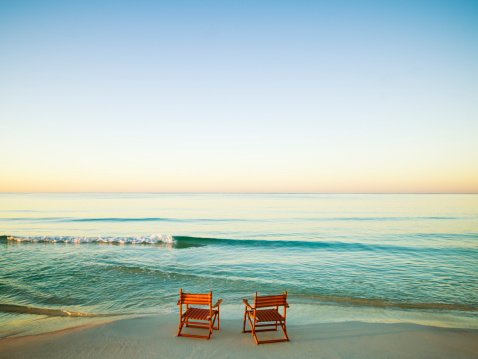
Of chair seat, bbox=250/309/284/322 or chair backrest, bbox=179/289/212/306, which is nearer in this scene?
chair seat, bbox=250/309/284/322

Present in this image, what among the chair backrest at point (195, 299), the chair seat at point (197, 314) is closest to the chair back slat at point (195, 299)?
the chair backrest at point (195, 299)

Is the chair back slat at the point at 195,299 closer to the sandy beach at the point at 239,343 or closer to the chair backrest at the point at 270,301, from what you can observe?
the sandy beach at the point at 239,343

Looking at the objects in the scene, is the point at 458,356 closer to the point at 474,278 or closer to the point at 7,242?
the point at 474,278

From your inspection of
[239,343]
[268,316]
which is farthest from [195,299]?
[268,316]

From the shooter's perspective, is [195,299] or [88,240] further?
[88,240]

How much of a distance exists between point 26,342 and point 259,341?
5.41 m

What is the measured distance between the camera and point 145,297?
394 inches

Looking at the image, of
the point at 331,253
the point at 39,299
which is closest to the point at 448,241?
the point at 331,253

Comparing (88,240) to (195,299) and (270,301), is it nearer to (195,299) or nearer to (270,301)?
Result: (195,299)

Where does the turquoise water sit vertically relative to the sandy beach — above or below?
below

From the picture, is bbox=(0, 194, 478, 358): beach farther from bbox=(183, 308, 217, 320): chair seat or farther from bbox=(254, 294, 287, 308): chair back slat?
bbox=(254, 294, 287, 308): chair back slat

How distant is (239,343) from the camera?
6211 mm

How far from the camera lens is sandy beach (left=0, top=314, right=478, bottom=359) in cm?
573

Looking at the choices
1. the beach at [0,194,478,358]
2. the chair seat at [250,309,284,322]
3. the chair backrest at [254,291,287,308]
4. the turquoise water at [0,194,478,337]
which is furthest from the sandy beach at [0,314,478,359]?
the turquoise water at [0,194,478,337]
